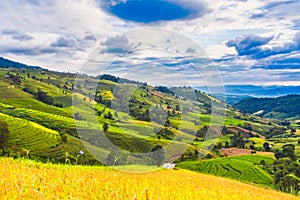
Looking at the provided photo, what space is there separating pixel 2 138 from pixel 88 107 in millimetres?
84681

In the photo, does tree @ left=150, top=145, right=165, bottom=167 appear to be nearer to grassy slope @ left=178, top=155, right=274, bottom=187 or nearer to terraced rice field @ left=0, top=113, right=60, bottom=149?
terraced rice field @ left=0, top=113, right=60, bottom=149

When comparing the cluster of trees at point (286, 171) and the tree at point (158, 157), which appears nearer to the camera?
the tree at point (158, 157)

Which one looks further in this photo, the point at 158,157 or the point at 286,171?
the point at 286,171

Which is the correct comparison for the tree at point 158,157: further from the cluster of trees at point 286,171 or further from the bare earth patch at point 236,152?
the bare earth patch at point 236,152

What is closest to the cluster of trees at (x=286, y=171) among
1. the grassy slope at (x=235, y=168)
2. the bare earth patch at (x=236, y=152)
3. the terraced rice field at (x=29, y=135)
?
the grassy slope at (x=235, y=168)

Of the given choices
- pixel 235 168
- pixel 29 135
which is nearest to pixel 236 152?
pixel 235 168

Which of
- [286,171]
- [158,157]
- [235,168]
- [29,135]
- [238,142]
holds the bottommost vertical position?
[235,168]

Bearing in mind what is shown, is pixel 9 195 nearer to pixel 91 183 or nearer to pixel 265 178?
pixel 91 183

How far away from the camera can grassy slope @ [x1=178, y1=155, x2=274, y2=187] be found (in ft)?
381

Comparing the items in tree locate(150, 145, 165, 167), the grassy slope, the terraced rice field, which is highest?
tree locate(150, 145, 165, 167)

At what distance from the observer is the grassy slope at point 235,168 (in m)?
116

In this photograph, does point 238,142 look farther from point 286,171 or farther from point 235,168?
point 286,171

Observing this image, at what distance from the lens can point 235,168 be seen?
5054 inches

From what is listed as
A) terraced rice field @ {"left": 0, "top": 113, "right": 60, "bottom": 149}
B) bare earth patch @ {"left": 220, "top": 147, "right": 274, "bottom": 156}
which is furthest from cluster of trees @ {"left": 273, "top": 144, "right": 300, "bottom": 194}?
terraced rice field @ {"left": 0, "top": 113, "right": 60, "bottom": 149}
